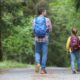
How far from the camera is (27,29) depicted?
45.9 meters

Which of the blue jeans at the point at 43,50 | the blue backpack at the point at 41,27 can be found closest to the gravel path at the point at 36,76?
the blue jeans at the point at 43,50

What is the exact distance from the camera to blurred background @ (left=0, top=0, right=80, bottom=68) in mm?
25719

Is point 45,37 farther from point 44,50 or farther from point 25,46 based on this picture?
point 25,46

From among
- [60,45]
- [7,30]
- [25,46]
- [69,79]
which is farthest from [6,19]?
[60,45]

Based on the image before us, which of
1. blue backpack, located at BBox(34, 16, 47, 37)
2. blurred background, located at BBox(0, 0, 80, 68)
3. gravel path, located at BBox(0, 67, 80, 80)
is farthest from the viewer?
blurred background, located at BBox(0, 0, 80, 68)

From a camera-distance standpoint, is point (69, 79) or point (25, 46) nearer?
point (69, 79)

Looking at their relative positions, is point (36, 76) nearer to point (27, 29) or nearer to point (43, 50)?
point (43, 50)

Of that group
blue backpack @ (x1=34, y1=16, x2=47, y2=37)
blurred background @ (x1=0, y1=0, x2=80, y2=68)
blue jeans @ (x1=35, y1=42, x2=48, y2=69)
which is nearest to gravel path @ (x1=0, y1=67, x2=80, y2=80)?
blue jeans @ (x1=35, y1=42, x2=48, y2=69)

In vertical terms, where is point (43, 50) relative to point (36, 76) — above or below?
above

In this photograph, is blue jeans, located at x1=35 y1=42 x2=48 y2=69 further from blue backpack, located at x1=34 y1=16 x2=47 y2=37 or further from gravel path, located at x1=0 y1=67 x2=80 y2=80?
gravel path, located at x1=0 y1=67 x2=80 y2=80

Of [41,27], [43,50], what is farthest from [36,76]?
[41,27]

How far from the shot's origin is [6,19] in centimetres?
2683

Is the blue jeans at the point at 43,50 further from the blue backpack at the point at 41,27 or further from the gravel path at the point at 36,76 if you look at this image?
the gravel path at the point at 36,76

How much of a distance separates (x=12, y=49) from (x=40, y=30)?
114ft
